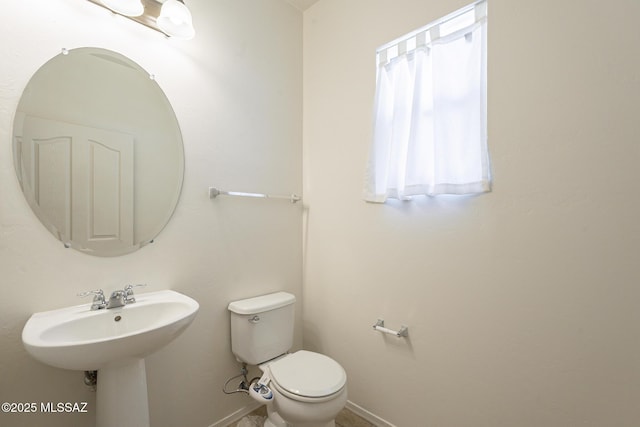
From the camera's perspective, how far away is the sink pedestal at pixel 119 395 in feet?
3.38

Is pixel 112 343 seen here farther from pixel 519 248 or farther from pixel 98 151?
pixel 519 248

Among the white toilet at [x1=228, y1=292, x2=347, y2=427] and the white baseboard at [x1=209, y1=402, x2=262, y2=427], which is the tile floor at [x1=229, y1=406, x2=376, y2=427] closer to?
the white baseboard at [x1=209, y1=402, x2=262, y2=427]

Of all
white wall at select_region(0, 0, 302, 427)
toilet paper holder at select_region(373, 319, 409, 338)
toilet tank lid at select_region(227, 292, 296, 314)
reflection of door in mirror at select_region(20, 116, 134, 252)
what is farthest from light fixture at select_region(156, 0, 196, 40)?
toilet paper holder at select_region(373, 319, 409, 338)

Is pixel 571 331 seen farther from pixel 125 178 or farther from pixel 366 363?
pixel 125 178

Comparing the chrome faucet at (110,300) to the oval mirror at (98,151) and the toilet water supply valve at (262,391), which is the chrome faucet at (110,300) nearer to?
the oval mirror at (98,151)

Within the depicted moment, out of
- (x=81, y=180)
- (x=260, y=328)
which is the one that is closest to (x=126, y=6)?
(x=81, y=180)

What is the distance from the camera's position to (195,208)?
1495 millimetres

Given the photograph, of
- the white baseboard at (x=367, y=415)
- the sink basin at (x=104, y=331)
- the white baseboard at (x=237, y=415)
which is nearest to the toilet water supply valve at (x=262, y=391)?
the white baseboard at (x=237, y=415)

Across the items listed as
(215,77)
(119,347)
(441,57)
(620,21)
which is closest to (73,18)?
(215,77)

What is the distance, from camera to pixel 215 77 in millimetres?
1580

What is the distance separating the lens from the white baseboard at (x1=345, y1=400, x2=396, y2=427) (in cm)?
159

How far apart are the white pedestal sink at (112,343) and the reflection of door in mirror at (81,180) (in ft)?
0.95

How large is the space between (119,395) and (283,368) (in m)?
0.66

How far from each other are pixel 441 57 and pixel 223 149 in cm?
123
